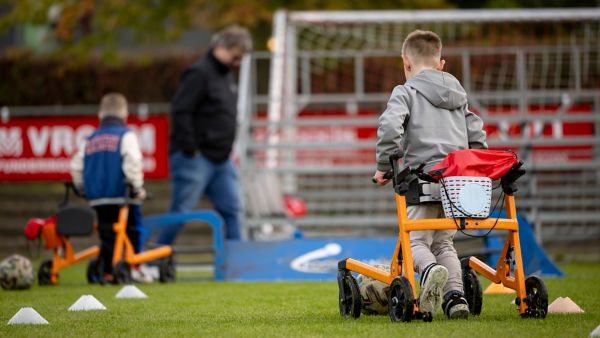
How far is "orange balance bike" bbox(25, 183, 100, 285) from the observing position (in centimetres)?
1087

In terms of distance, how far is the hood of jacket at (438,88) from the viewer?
265 inches

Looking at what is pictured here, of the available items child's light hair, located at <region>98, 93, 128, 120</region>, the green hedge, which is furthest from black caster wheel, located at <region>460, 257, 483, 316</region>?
the green hedge

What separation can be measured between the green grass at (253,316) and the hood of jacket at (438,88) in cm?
118

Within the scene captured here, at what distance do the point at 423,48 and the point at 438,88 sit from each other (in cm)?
27

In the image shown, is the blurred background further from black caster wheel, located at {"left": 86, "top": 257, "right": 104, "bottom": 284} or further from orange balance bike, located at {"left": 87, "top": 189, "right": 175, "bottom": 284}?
black caster wheel, located at {"left": 86, "top": 257, "right": 104, "bottom": 284}

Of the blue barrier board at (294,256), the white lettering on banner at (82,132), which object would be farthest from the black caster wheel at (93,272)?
the white lettering on banner at (82,132)

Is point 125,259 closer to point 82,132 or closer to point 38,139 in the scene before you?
point 82,132

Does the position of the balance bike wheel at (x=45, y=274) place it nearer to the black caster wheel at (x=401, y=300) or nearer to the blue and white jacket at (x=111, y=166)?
the blue and white jacket at (x=111, y=166)

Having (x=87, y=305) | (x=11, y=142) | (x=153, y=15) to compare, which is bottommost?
(x=87, y=305)

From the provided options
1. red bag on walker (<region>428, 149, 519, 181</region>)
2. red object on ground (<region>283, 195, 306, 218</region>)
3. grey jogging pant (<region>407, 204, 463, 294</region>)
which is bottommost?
red object on ground (<region>283, 195, 306, 218</region>)

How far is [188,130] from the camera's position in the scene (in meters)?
11.7

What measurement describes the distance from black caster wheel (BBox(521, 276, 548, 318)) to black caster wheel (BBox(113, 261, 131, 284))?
486cm

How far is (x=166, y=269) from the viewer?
11.3 metres

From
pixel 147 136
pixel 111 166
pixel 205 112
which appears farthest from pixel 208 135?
pixel 147 136
